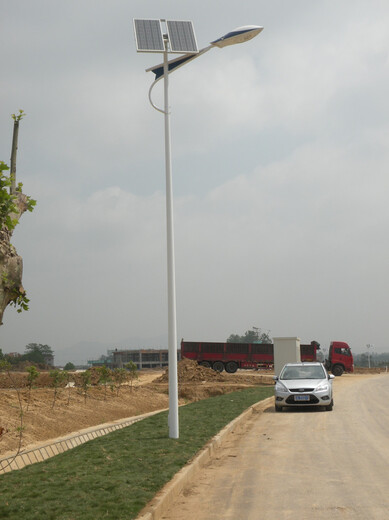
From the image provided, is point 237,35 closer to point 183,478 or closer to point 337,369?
point 183,478

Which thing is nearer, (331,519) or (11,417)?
(331,519)

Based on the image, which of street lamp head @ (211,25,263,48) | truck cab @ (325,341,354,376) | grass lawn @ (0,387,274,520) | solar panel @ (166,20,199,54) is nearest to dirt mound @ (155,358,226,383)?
truck cab @ (325,341,354,376)

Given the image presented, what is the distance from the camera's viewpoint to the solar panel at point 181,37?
11.5 meters

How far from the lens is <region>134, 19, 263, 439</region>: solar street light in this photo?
10742 millimetres

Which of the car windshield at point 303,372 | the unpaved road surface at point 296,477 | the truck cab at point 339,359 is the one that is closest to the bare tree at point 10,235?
the unpaved road surface at point 296,477

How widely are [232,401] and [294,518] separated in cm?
1420

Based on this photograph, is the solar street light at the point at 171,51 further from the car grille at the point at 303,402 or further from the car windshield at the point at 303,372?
the car windshield at the point at 303,372

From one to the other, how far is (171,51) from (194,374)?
3115 cm

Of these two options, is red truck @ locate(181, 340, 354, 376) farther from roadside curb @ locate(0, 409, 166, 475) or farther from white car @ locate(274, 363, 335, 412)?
roadside curb @ locate(0, 409, 166, 475)

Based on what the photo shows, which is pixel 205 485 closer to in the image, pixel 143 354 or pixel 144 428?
pixel 144 428

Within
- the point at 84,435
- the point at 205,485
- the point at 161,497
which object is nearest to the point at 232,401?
the point at 84,435

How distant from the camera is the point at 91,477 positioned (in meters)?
7.55

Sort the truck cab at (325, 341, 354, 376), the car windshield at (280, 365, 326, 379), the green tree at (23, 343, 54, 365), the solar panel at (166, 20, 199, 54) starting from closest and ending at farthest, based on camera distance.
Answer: the solar panel at (166, 20, 199, 54), the car windshield at (280, 365, 326, 379), the truck cab at (325, 341, 354, 376), the green tree at (23, 343, 54, 365)

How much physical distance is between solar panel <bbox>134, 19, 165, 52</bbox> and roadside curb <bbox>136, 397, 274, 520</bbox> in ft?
25.9
